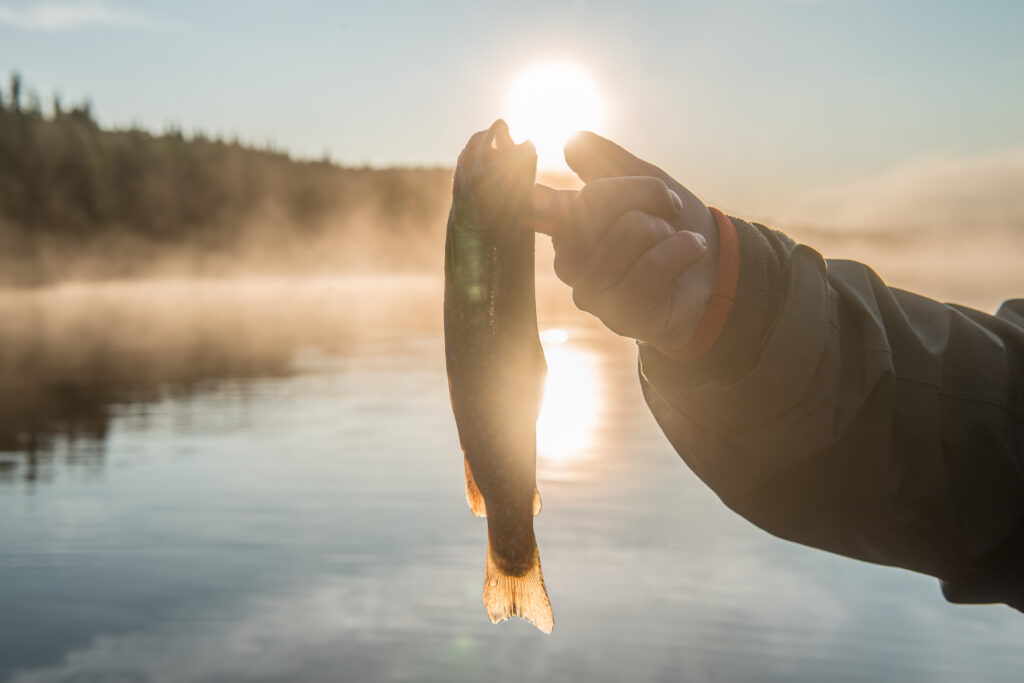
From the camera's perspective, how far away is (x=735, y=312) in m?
3.17

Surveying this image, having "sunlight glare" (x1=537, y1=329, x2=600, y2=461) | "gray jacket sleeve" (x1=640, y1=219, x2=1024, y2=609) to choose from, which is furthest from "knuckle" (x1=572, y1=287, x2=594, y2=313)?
"sunlight glare" (x1=537, y1=329, x2=600, y2=461)

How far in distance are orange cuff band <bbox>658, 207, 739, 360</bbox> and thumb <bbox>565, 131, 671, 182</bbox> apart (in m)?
0.36

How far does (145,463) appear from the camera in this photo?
81.7 feet

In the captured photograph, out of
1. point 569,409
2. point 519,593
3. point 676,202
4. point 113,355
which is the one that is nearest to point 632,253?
point 676,202

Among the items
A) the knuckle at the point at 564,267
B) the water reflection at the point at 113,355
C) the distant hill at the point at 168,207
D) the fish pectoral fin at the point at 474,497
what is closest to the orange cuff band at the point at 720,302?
the knuckle at the point at 564,267

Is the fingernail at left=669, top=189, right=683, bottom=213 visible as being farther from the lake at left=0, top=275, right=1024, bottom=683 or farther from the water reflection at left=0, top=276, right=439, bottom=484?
the water reflection at left=0, top=276, right=439, bottom=484

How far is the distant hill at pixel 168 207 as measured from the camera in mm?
112875

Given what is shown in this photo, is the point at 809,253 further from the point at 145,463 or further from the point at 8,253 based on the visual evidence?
the point at 8,253

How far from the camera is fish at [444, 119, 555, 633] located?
3.01 metres

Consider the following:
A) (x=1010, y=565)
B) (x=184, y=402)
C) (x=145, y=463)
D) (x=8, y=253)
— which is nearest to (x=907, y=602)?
(x=1010, y=565)

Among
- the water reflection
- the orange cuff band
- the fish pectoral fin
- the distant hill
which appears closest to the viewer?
the orange cuff band

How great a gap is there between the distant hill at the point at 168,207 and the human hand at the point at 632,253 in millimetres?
91897

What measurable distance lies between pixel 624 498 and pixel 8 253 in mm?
125190

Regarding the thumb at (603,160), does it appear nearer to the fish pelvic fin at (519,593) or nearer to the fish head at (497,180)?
the fish head at (497,180)
